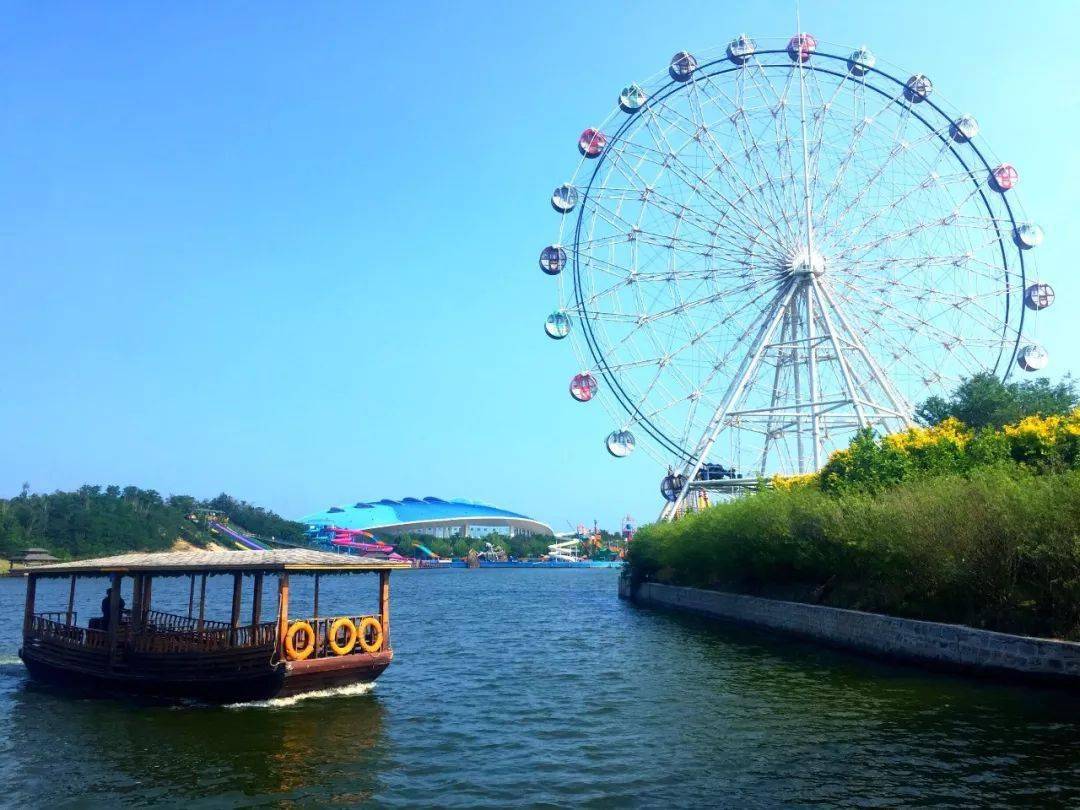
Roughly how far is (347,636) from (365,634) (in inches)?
30.2

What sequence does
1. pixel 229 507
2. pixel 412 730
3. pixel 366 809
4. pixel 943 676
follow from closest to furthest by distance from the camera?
Answer: pixel 366 809 < pixel 412 730 < pixel 943 676 < pixel 229 507

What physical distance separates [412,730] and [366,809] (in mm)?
5558

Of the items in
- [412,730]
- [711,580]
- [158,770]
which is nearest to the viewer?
[158,770]

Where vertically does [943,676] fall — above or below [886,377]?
below

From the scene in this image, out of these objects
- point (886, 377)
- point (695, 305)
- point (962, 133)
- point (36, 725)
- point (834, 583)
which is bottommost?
point (36, 725)

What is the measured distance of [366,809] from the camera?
42.9 feet

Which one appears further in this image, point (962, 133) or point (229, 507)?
point (229, 507)

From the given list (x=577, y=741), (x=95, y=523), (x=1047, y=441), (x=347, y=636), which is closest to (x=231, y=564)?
(x=347, y=636)

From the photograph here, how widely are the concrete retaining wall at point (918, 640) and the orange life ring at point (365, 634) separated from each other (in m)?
14.9

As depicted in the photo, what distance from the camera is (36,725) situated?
769 inches

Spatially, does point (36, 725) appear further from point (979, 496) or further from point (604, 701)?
point (979, 496)

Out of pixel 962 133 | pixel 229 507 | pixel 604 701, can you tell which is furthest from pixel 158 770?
pixel 229 507

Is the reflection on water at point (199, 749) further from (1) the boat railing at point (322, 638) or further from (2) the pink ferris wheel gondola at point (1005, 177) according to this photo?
(2) the pink ferris wheel gondola at point (1005, 177)

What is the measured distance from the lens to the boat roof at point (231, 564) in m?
20.9
